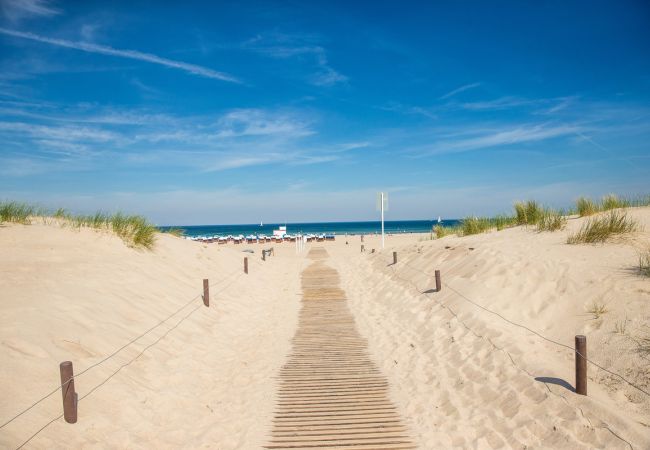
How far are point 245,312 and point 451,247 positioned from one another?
24.6ft

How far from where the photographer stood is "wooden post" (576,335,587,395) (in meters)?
4.86

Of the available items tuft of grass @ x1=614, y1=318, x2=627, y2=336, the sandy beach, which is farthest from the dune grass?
tuft of grass @ x1=614, y1=318, x2=627, y2=336

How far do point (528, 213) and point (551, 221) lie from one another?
2584 mm

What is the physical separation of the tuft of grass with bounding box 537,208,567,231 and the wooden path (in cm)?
684

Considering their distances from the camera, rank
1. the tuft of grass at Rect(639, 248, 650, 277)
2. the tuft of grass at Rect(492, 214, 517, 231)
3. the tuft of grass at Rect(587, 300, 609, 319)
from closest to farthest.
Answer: the tuft of grass at Rect(587, 300, 609, 319) → the tuft of grass at Rect(639, 248, 650, 277) → the tuft of grass at Rect(492, 214, 517, 231)

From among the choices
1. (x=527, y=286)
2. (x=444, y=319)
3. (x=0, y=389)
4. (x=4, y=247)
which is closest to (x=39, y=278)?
(x=4, y=247)

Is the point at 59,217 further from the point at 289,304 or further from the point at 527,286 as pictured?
the point at 527,286

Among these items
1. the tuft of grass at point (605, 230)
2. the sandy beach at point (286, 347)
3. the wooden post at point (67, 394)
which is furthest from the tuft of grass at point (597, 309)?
the wooden post at point (67, 394)

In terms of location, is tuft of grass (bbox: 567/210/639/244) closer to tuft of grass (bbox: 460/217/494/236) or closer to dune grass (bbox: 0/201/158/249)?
tuft of grass (bbox: 460/217/494/236)

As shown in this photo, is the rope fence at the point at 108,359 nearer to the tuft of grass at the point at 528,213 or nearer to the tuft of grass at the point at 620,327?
the tuft of grass at the point at 620,327

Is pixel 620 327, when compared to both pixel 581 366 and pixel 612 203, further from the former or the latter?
pixel 612 203

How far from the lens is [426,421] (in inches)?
210

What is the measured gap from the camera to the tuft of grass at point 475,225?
1711 centimetres

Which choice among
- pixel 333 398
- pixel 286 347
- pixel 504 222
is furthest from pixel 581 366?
pixel 504 222
